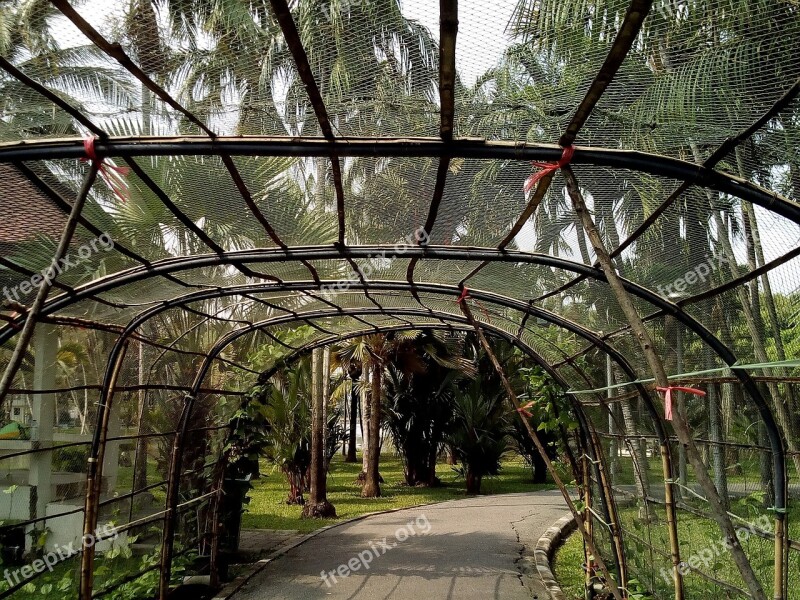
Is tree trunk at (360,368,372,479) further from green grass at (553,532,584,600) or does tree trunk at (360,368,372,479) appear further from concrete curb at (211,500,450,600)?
green grass at (553,532,584,600)

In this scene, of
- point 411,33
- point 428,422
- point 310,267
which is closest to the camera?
point 411,33

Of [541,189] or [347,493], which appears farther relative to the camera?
[347,493]

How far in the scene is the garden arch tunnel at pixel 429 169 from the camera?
246 cm

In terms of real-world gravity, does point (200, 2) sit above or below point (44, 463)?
above

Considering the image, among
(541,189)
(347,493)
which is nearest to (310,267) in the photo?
(541,189)

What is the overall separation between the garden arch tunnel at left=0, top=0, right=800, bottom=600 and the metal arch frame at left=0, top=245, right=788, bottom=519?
0.7 inches

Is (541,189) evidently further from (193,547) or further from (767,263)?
(193,547)

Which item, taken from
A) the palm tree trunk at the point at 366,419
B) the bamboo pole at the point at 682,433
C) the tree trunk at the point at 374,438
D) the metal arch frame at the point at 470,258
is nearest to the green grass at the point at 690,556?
the metal arch frame at the point at 470,258

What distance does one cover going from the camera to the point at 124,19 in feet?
8.26

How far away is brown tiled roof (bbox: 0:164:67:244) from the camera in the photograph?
11.5ft

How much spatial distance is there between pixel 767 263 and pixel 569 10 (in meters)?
1.70

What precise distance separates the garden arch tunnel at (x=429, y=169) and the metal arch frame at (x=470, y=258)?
2 centimetres

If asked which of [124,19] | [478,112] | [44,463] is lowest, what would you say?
[44,463]

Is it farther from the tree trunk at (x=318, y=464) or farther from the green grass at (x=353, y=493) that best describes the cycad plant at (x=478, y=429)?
the tree trunk at (x=318, y=464)
